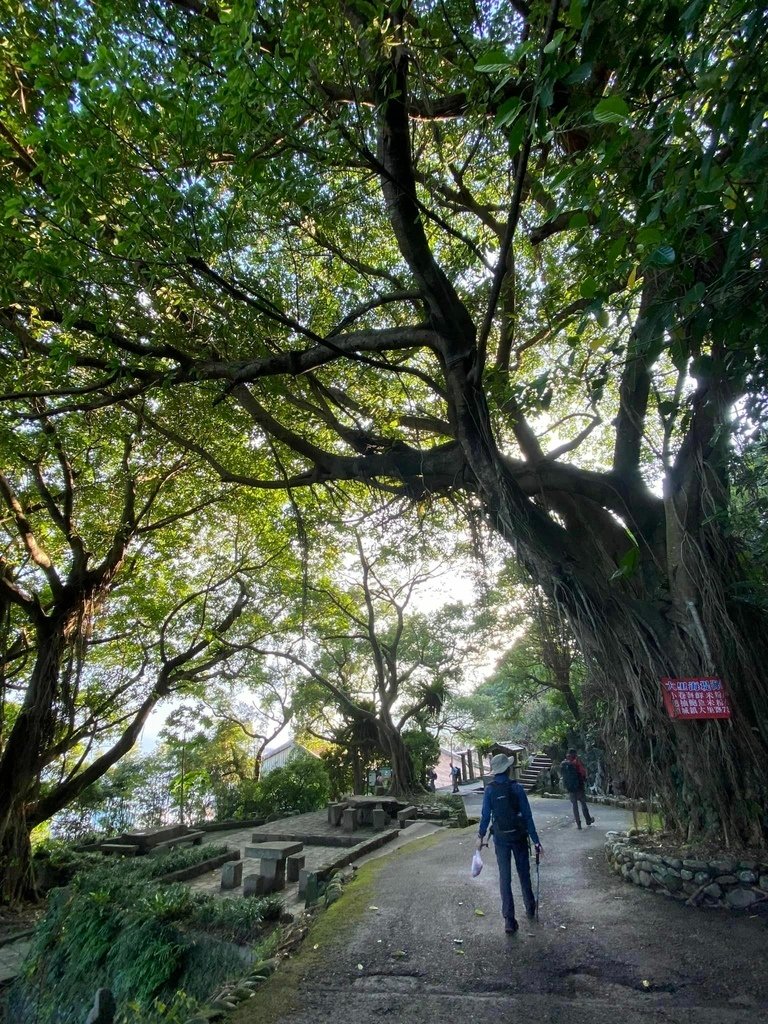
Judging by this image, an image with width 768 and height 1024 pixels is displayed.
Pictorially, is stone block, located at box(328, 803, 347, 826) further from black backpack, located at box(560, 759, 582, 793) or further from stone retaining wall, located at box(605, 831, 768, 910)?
stone retaining wall, located at box(605, 831, 768, 910)

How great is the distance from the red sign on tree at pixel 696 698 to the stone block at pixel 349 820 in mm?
7738

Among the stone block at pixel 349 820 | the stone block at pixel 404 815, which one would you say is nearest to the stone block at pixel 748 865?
the stone block at pixel 404 815

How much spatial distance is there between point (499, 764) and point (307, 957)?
2.09 metres

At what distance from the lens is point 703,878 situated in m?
4.86

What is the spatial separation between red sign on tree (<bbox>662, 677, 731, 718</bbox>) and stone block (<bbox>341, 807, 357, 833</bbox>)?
7.74 metres

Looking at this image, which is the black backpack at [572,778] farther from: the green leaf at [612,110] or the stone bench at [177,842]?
the green leaf at [612,110]

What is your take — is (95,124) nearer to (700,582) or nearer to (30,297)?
(30,297)

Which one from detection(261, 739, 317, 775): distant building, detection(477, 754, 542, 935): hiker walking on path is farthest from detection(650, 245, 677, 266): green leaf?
detection(261, 739, 317, 775): distant building

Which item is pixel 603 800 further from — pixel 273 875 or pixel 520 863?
pixel 520 863

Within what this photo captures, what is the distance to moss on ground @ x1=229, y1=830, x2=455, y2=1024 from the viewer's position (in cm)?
342

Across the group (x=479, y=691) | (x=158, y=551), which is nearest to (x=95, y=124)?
(x=158, y=551)

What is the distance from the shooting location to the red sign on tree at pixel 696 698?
5117 mm

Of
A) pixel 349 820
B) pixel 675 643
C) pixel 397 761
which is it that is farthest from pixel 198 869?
pixel 397 761

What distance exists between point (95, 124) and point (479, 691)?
83.8ft
